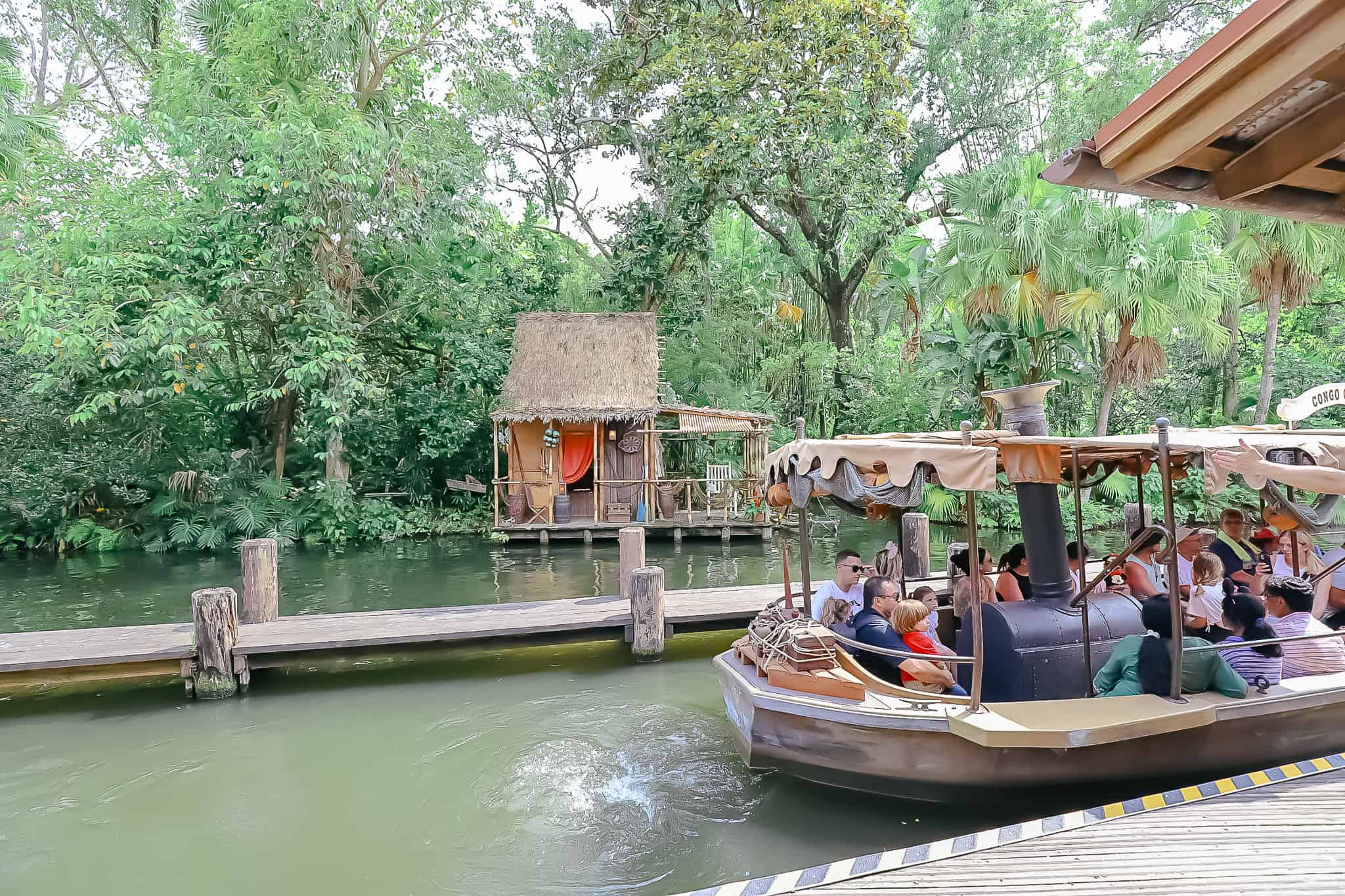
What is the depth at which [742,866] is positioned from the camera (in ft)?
17.8

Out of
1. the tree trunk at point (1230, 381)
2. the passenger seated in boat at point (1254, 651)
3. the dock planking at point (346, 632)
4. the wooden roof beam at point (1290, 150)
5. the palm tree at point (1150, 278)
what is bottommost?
the dock planking at point (346, 632)

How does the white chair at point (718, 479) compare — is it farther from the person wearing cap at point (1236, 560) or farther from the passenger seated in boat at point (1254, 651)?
the passenger seated in boat at point (1254, 651)

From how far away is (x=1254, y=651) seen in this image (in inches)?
234

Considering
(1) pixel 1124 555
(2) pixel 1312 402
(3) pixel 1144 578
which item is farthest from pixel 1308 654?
(1) pixel 1124 555

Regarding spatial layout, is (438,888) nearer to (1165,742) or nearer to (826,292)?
(1165,742)

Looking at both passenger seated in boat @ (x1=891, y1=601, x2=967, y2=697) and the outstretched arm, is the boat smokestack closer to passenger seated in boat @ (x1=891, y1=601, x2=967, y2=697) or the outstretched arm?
passenger seated in boat @ (x1=891, y1=601, x2=967, y2=697)

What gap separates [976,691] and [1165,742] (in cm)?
139

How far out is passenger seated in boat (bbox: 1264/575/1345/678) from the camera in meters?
6.19

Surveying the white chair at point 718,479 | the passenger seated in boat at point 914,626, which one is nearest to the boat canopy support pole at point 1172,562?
the passenger seated in boat at point 914,626

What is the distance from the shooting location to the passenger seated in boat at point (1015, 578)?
7527 millimetres

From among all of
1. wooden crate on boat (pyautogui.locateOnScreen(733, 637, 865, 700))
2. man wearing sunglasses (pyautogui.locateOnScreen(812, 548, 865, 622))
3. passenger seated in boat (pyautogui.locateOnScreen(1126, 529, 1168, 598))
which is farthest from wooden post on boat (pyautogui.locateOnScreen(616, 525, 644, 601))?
passenger seated in boat (pyautogui.locateOnScreen(1126, 529, 1168, 598))

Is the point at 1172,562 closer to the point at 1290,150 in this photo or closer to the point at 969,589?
the point at 969,589

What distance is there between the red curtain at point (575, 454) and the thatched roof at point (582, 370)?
1.27m

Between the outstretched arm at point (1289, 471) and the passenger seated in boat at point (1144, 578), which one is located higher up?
the outstretched arm at point (1289, 471)
